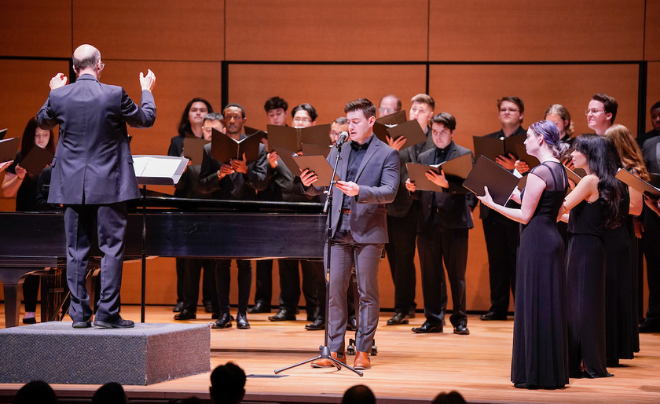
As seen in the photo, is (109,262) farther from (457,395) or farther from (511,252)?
(511,252)

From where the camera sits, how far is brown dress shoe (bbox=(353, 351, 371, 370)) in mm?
4219

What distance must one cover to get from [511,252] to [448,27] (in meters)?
2.22

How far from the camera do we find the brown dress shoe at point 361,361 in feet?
13.8

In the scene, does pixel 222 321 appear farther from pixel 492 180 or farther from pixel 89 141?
pixel 492 180

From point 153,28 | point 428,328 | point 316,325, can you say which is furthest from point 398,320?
point 153,28

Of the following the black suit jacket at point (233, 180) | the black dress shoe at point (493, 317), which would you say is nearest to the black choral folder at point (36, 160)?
the black suit jacket at point (233, 180)

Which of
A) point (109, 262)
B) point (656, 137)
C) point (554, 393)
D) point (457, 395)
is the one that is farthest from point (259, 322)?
point (457, 395)

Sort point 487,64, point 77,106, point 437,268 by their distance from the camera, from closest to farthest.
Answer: point 77,106 < point 437,268 < point 487,64

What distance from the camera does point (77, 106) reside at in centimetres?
361

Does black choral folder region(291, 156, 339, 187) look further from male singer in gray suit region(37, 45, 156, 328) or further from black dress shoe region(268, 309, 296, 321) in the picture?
black dress shoe region(268, 309, 296, 321)

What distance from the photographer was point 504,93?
7031mm

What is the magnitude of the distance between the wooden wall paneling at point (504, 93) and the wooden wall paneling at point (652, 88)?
111 mm

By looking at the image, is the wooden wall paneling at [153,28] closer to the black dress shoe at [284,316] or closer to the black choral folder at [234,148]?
the black choral folder at [234,148]

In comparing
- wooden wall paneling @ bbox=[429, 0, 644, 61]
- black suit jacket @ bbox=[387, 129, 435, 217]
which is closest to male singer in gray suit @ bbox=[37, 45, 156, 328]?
black suit jacket @ bbox=[387, 129, 435, 217]
